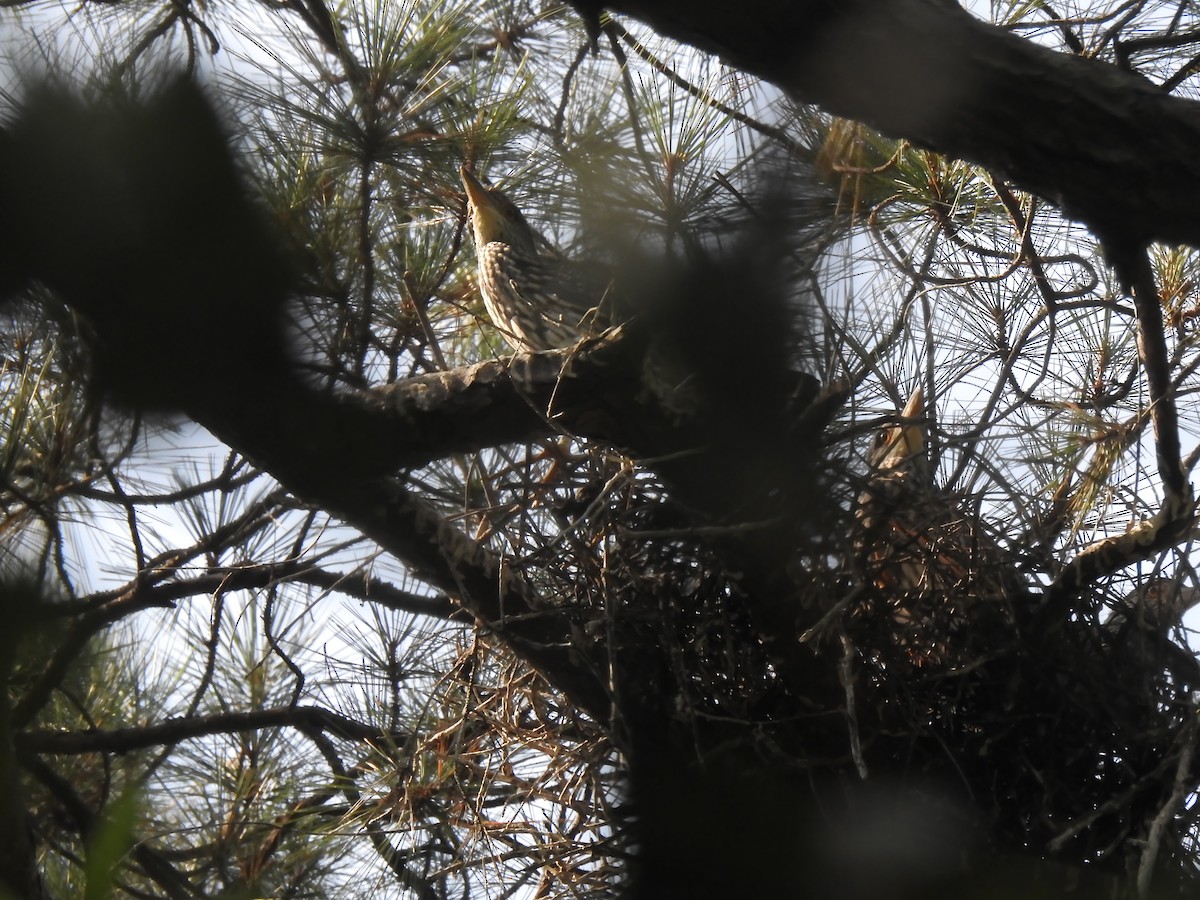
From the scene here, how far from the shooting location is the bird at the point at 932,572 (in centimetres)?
186

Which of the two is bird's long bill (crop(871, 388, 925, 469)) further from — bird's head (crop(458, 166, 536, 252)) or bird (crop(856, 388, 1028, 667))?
bird's head (crop(458, 166, 536, 252))

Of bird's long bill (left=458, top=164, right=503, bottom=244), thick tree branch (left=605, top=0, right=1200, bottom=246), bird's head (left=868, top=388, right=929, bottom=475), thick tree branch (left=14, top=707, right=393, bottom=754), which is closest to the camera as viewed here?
thick tree branch (left=605, top=0, right=1200, bottom=246)

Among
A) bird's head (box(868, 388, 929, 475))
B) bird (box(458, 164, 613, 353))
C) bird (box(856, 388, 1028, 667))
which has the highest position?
bird (box(458, 164, 613, 353))

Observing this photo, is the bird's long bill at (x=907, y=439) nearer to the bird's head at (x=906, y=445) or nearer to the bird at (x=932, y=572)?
the bird's head at (x=906, y=445)

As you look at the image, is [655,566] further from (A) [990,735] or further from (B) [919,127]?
(B) [919,127]

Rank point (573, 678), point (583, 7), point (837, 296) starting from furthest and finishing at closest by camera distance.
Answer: point (573, 678)
point (837, 296)
point (583, 7)

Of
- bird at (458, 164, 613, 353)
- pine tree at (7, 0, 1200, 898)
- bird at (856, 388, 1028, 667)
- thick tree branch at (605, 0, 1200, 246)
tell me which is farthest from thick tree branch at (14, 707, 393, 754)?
thick tree branch at (605, 0, 1200, 246)

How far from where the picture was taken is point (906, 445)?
2.65m

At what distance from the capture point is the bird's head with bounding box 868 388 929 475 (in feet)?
5.78

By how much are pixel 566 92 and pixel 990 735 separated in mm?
1360

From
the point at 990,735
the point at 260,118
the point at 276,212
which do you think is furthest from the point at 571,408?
the point at 990,735

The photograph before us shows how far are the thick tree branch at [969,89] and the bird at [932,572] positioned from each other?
52 cm

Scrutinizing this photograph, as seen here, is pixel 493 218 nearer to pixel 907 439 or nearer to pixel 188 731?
pixel 907 439

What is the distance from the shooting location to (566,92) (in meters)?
2.15
